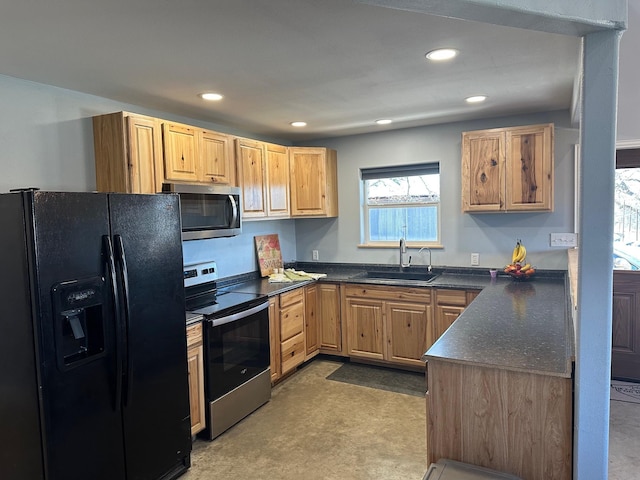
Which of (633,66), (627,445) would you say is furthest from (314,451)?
(633,66)

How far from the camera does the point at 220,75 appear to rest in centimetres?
248

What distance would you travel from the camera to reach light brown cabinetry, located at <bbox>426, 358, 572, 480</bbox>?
174 cm

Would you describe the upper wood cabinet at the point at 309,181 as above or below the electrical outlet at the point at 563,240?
above

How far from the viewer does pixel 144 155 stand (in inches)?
109

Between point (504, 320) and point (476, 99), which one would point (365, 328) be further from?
point (476, 99)

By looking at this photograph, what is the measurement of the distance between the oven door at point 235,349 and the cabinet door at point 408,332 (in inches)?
47.0

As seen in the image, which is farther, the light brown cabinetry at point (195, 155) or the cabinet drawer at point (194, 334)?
the light brown cabinetry at point (195, 155)

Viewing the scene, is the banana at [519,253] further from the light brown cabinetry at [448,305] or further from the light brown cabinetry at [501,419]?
the light brown cabinetry at [501,419]

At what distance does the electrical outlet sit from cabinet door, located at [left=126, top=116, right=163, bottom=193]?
3.24m

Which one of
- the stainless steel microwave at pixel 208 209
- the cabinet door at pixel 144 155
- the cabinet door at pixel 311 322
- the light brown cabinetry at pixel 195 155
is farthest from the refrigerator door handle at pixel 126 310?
the cabinet door at pixel 311 322

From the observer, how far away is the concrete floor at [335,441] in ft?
8.28

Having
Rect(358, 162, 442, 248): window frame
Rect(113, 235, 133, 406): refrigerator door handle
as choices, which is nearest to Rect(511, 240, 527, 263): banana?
Rect(358, 162, 442, 248): window frame

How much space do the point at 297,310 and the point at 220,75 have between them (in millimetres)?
2204

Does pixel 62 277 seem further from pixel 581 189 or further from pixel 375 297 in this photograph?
pixel 375 297
